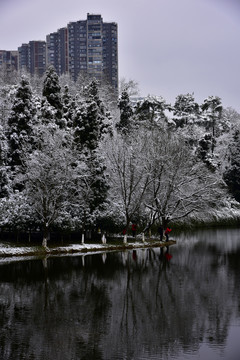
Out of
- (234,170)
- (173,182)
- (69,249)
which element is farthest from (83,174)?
(234,170)

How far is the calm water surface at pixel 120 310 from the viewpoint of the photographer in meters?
14.2

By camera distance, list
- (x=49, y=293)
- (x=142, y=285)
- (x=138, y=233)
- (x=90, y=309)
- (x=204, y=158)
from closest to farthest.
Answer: (x=90, y=309) → (x=49, y=293) → (x=142, y=285) → (x=138, y=233) → (x=204, y=158)

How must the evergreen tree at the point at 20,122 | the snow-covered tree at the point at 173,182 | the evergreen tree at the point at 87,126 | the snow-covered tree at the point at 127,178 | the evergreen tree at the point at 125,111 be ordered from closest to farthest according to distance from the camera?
the evergreen tree at the point at 20,122
the snow-covered tree at the point at 127,178
the snow-covered tree at the point at 173,182
the evergreen tree at the point at 87,126
the evergreen tree at the point at 125,111

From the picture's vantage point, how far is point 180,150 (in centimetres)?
4888

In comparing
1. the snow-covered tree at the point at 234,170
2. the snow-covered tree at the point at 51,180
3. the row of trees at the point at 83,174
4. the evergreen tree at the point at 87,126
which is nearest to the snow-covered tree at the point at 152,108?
the snow-covered tree at the point at 234,170

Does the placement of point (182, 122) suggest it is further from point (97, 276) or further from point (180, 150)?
point (97, 276)

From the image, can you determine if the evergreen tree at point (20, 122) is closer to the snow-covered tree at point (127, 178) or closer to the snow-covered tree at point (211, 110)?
the snow-covered tree at point (127, 178)

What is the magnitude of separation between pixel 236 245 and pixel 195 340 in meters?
29.5

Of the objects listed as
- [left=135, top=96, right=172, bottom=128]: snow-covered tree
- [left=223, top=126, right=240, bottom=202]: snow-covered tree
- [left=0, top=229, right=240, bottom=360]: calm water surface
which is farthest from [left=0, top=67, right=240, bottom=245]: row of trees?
[left=135, top=96, right=172, bottom=128]: snow-covered tree

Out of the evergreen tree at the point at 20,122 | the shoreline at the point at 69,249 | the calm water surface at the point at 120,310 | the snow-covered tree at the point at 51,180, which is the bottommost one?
the calm water surface at the point at 120,310

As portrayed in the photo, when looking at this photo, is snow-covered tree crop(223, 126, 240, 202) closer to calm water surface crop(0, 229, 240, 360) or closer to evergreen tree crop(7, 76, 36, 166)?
evergreen tree crop(7, 76, 36, 166)

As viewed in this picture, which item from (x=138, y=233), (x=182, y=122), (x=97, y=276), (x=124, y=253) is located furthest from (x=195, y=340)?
(x=182, y=122)

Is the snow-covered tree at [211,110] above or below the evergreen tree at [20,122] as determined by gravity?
above

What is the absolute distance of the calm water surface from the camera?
14.2 meters
